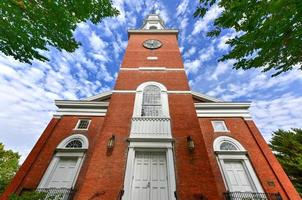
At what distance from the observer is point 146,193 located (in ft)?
23.5

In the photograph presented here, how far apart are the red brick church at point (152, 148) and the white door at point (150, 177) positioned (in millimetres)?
39

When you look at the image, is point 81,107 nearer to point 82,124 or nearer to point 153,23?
point 82,124

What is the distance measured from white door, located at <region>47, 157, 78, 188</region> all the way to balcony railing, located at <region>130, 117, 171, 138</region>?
4388 millimetres

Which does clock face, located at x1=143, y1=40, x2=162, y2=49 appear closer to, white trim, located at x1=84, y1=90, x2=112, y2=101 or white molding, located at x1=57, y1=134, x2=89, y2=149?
white trim, located at x1=84, y1=90, x2=112, y2=101

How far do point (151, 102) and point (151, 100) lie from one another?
15cm

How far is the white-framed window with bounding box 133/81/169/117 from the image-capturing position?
32.4 feet

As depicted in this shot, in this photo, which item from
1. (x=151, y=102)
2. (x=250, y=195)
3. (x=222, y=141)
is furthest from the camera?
(x=222, y=141)

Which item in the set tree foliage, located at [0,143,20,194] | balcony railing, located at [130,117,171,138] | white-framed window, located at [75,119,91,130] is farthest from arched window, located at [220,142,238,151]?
tree foliage, located at [0,143,20,194]

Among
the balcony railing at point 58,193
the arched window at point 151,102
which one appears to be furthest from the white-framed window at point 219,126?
the balcony railing at point 58,193

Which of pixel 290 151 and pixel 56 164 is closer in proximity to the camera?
pixel 56 164

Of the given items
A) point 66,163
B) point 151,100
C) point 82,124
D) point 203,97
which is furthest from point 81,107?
point 203,97

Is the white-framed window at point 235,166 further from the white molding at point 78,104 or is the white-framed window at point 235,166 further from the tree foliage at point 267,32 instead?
the white molding at point 78,104

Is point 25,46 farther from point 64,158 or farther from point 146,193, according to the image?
point 64,158

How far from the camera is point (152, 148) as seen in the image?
27.3 ft
